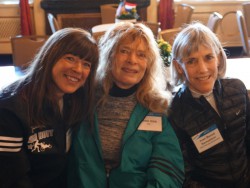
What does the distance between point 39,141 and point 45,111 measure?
13cm

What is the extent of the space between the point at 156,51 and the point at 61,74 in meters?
0.48

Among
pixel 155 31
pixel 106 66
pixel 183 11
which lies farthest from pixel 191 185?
pixel 183 11

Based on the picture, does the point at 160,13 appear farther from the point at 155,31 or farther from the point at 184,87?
the point at 184,87

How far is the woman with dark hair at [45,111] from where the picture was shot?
4.05 ft

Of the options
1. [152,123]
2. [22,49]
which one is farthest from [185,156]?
[22,49]

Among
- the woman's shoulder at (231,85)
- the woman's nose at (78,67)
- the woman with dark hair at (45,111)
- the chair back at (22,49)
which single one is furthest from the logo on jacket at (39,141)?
the chair back at (22,49)

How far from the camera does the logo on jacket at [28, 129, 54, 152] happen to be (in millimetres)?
1314

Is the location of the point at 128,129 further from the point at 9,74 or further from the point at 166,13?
the point at 166,13

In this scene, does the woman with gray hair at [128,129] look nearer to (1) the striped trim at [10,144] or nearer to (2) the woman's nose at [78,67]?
(2) the woman's nose at [78,67]

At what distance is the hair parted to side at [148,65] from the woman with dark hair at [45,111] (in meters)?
0.10

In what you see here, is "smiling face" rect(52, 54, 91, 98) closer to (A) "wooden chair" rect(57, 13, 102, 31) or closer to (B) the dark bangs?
(B) the dark bangs

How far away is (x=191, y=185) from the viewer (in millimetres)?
1575

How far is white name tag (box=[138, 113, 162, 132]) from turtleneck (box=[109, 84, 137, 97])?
0.15 metres

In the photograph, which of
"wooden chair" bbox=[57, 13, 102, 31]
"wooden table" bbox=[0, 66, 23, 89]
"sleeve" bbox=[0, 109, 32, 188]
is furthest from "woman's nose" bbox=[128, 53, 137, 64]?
"wooden chair" bbox=[57, 13, 102, 31]
